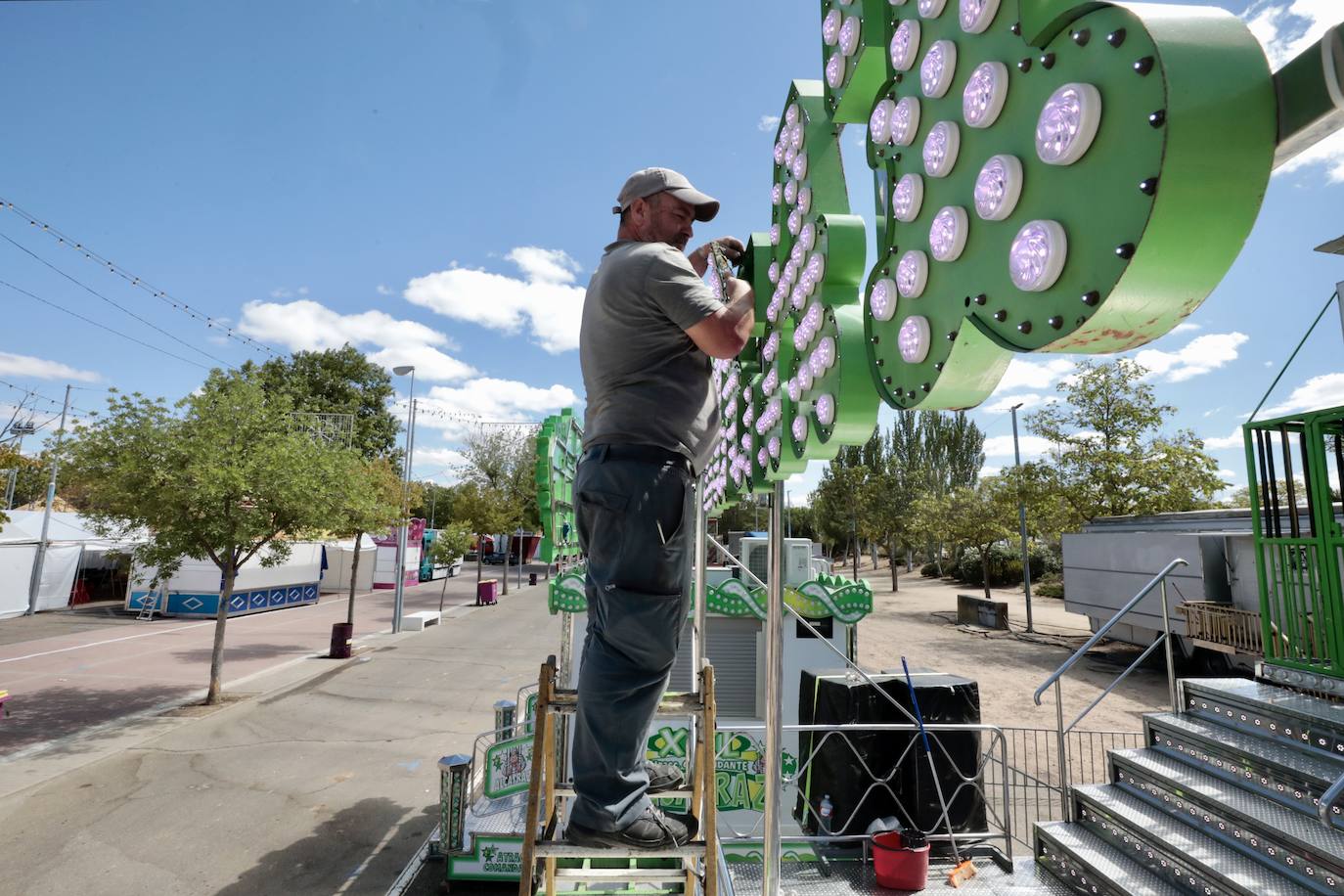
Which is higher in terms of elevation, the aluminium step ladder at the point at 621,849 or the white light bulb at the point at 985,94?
the white light bulb at the point at 985,94

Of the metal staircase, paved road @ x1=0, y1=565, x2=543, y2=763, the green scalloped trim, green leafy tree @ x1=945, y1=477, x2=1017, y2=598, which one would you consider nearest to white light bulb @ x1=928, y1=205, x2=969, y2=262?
the metal staircase

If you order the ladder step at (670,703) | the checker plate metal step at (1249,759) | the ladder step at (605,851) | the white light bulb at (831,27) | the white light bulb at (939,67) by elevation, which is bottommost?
the checker plate metal step at (1249,759)

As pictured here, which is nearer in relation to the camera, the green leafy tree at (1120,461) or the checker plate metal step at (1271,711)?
the checker plate metal step at (1271,711)

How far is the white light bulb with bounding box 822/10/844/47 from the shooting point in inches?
97.1

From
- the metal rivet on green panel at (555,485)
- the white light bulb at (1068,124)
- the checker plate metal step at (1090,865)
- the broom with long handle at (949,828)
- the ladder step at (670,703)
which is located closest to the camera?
the white light bulb at (1068,124)

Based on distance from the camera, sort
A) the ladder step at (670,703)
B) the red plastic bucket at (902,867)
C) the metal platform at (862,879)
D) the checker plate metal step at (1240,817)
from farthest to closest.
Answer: the red plastic bucket at (902,867) < the metal platform at (862,879) < the checker plate metal step at (1240,817) < the ladder step at (670,703)

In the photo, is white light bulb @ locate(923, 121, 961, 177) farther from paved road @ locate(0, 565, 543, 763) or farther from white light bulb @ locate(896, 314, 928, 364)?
paved road @ locate(0, 565, 543, 763)

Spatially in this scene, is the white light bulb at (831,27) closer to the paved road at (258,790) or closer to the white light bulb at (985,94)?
the white light bulb at (985,94)

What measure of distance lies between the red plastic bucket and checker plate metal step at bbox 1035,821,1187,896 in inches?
31.5

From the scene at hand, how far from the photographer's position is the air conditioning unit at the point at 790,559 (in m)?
9.48

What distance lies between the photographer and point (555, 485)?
7.62 meters

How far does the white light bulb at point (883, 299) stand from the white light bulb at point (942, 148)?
319mm

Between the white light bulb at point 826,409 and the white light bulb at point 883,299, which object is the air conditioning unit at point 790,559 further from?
the white light bulb at point 883,299

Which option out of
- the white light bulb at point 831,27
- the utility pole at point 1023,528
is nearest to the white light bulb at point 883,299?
the white light bulb at point 831,27
